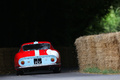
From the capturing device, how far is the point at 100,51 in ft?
56.3

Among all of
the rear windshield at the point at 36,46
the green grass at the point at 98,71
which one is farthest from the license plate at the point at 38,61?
the green grass at the point at 98,71

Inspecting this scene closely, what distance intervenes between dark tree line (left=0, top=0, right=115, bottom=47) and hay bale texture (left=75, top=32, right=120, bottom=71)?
11.8 meters

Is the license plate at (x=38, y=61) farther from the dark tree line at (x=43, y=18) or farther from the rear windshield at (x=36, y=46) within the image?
the dark tree line at (x=43, y=18)

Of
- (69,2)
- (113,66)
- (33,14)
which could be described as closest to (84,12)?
(69,2)

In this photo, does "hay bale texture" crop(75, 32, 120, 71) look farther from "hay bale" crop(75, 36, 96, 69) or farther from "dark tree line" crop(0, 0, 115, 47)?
"dark tree line" crop(0, 0, 115, 47)

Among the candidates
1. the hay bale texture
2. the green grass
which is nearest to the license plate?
the green grass

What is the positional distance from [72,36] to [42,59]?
1845cm

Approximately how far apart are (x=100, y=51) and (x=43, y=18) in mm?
15137

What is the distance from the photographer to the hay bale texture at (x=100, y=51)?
16.1 m

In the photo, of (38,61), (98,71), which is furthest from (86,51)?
(38,61)

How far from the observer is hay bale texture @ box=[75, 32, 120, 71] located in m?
16.1

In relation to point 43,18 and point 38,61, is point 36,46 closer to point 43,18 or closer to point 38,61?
point 38,61

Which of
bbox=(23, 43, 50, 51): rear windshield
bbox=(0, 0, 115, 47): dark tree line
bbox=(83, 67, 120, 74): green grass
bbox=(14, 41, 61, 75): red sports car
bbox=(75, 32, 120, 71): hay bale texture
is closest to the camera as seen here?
bbox=(83, 67, 120, 74): green grass

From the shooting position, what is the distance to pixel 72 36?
3575 centimetres
